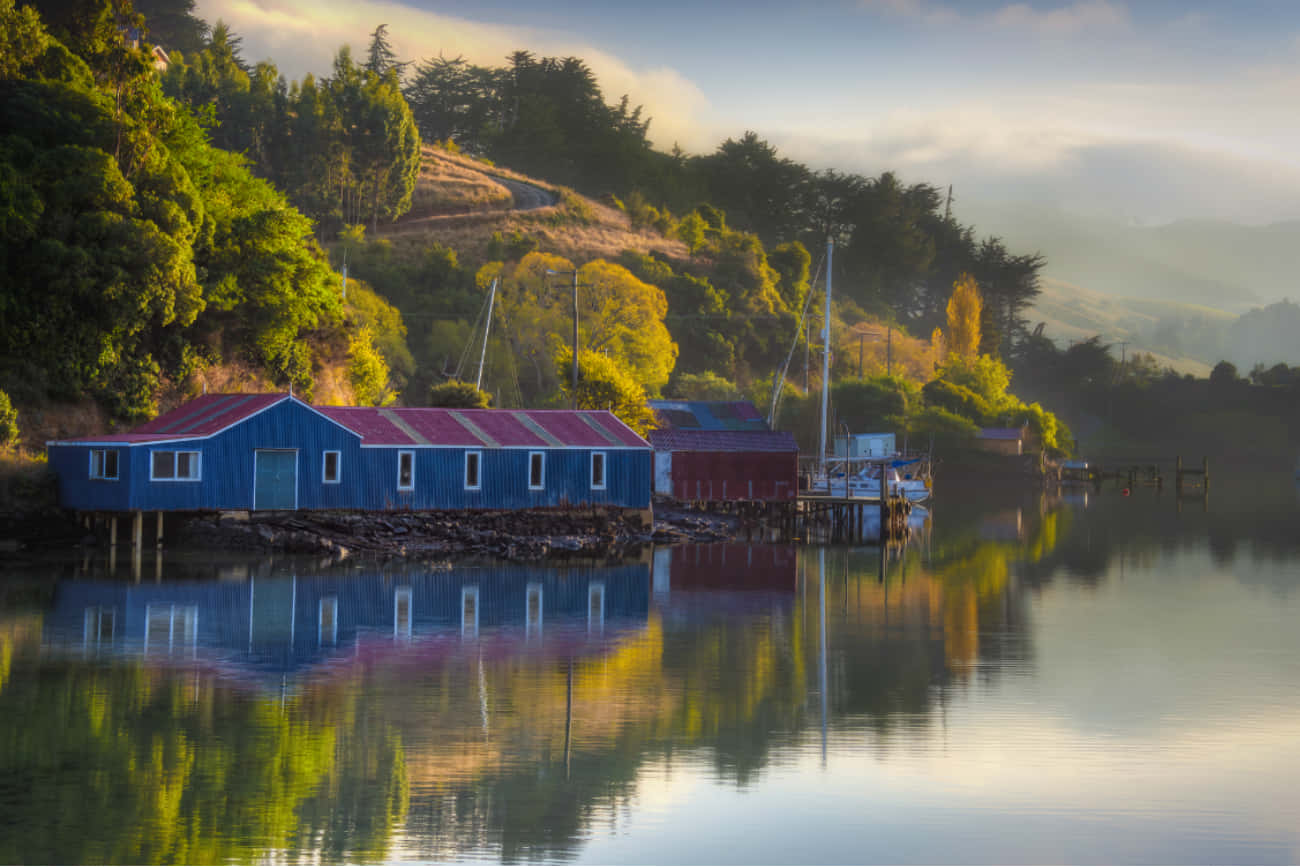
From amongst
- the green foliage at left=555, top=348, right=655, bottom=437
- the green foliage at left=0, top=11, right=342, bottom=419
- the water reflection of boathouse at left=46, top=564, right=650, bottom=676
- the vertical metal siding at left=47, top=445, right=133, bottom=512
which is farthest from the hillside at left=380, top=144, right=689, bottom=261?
the water reflection of boathouse at left=46, top=564, right=650, bottom=676

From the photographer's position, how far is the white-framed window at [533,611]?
1135 inches

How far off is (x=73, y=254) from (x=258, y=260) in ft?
36.8

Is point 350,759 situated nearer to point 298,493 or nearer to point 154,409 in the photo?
point 298,493

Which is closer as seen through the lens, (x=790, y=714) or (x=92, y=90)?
(x=790, y=714)

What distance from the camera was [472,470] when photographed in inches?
1977

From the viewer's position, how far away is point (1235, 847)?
1477cm

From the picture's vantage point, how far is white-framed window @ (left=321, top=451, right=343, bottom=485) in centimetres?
4753

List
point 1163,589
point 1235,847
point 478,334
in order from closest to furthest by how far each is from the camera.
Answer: point 1235,847, point 1163,589, point 478,334

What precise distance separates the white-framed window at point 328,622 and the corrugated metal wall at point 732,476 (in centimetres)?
3001

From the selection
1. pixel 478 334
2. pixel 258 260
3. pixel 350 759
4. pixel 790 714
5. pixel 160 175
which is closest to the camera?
pixel 350 759

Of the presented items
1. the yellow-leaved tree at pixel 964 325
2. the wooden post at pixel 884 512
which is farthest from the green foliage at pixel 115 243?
the yellow-leaved tree at pixel 964 325

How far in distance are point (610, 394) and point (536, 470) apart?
1902cm

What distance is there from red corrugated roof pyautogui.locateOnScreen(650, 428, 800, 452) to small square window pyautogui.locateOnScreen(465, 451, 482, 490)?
13.2m

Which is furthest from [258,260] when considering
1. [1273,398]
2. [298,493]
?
[1273,398]
